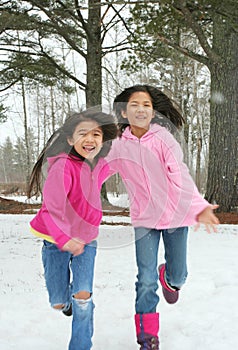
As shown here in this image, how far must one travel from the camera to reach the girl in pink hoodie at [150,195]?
109 inches

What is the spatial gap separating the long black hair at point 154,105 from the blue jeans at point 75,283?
0.96 metres

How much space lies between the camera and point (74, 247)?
235cm

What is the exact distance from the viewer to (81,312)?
2.49m

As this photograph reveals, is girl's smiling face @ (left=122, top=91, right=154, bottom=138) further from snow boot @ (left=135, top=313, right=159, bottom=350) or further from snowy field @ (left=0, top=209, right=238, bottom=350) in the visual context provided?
snow boot @ (left=135, top=313, right=159, bottom=350)

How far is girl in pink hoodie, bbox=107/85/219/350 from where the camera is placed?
109 inches

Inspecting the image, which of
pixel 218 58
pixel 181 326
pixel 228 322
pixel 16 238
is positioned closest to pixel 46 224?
pixel 181 326

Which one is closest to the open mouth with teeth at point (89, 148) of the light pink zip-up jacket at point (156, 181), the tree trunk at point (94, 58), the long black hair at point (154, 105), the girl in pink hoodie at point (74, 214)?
the girl in pink hoodie at point (74, 214)

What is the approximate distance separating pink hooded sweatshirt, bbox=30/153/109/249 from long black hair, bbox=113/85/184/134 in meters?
0.56

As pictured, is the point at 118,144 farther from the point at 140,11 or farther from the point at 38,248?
the point at 140,11

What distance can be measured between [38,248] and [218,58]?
591 centimetres

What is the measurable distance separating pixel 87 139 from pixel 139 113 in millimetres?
485

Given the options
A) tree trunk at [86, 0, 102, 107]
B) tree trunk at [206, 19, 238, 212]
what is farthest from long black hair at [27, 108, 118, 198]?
tree trunk at [86, 0, 102, 107]

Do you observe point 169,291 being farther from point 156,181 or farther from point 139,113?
point 139,113

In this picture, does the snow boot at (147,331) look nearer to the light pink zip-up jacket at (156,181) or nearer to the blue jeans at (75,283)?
the blue jeans at (75,283)
